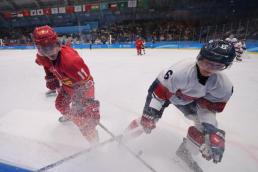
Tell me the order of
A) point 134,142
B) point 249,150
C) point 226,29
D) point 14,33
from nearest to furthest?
point 249,150 < point 134,142 < point 226,29 < point 14,33

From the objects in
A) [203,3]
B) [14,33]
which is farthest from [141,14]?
[14,33]

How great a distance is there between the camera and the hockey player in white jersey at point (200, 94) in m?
1.28

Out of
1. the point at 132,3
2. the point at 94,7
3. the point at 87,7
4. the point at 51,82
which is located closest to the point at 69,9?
the point at 87,7

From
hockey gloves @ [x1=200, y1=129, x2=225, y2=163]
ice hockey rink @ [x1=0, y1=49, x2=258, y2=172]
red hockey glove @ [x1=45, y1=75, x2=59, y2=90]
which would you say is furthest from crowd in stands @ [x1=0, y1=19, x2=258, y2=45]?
hockey gloves @ [x1=200, y1=129, x2=225, y2=163]

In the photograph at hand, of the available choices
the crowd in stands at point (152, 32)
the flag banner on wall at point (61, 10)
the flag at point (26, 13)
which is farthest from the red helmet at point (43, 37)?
the flag at point (26, 13)

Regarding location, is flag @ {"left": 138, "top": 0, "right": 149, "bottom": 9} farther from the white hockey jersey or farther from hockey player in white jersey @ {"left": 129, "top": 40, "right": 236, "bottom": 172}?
the white hockey jersey

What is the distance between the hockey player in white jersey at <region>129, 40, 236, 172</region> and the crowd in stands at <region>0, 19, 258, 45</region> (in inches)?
426

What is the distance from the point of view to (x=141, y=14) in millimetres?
17734

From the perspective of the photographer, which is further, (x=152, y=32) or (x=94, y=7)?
(x=94, y=7)

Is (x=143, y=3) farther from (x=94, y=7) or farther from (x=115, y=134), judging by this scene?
(x=115, y=134)

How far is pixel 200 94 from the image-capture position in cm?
155

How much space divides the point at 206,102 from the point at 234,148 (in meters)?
0.74

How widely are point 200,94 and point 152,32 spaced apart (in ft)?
51.5

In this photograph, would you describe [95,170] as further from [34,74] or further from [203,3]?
[203,3]
